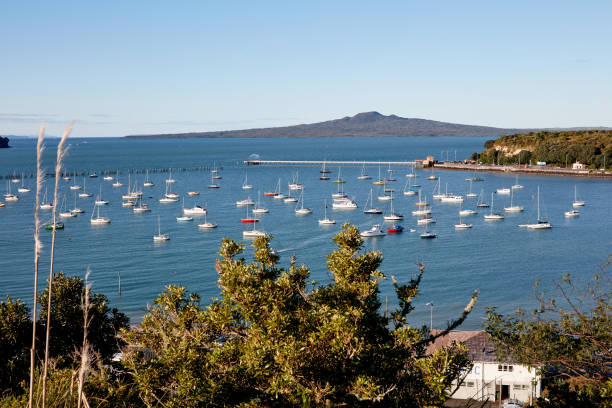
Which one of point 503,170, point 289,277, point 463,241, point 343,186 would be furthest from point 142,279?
point 503,170

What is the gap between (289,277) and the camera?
9.76 meters

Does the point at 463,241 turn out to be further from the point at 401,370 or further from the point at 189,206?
the point at 401,370

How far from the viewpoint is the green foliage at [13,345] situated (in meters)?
13.6

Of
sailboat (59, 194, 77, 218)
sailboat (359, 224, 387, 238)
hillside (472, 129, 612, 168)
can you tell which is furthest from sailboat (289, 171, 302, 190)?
hillside (472, 129, 612, 168)

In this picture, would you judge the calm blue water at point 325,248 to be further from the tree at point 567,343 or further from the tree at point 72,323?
the tree at point 567,343

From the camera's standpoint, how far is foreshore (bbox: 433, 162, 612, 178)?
104681 millimetres

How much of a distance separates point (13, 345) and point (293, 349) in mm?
9824

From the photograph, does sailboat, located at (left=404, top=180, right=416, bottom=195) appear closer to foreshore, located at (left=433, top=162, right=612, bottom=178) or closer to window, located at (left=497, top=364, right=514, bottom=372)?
foreshore, located at (left=433, top=162, right=612, bottom=178)

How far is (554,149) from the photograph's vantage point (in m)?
119

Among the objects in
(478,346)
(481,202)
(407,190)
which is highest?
(407,190)

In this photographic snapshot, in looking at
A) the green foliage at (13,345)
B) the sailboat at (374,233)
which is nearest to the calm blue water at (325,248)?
the sailboat at (374,233)

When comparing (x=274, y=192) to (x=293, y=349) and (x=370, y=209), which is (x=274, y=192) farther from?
(x=293, y=349)

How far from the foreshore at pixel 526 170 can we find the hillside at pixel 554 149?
3590 millimetres

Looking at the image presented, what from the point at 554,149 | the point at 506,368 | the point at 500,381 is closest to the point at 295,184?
the point at 554,149
